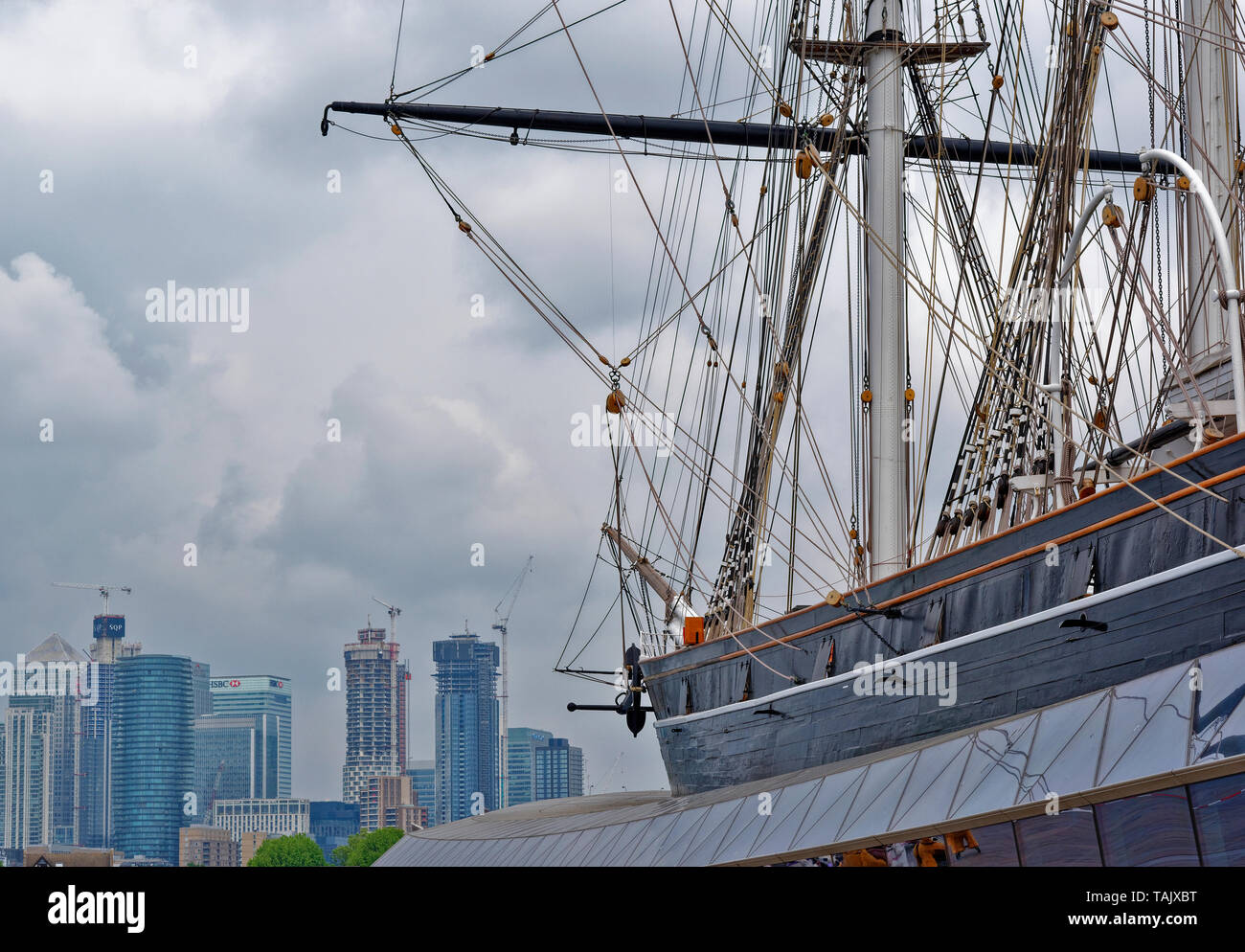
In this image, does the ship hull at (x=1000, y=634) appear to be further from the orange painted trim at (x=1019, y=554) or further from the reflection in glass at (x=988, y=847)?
the reflection in glass at (x=988, y=847)

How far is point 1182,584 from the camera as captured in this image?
Result: 1208cm

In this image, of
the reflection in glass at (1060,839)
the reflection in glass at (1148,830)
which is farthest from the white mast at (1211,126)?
the reflection in glass at (1148,830)

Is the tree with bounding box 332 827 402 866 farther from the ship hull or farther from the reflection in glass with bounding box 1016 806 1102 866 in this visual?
the reflection in glass with bounding box 1016 806 1102 866

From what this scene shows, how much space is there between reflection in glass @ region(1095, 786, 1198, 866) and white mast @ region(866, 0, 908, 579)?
10.2 m

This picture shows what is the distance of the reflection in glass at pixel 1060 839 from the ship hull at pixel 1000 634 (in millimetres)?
2168

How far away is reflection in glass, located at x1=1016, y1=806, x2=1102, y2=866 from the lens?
10211 millimetres

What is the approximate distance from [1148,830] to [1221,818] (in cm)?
60

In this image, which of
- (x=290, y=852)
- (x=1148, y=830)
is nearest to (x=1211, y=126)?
(x=1148, y=830)

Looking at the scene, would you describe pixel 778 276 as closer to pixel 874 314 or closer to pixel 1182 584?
pixel 874 314

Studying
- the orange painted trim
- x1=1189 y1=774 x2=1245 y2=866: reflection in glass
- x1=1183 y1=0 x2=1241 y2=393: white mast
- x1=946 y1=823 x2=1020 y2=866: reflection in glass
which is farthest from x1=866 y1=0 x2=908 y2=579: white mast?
x1=1189 y1=774 x2=1245 y2=866: reflection in glass

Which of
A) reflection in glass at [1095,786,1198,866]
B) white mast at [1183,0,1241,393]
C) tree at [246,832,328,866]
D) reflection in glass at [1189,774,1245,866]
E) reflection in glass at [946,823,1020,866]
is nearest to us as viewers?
reflection in glass at [1189,774,1245,866]

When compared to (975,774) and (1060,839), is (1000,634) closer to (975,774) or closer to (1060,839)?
(975,774)
